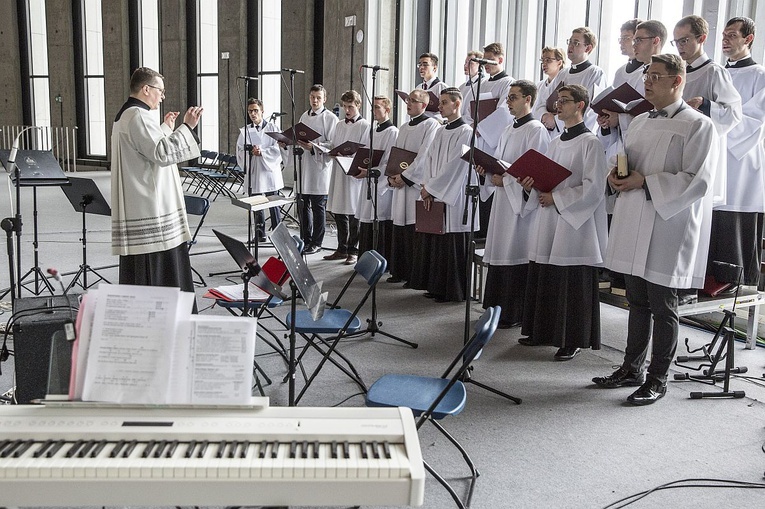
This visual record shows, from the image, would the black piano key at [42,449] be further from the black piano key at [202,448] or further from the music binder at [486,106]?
the music binder at [486,106]

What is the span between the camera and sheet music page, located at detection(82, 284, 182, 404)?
186cm

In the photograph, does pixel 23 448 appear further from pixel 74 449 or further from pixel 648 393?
pixel 648 393

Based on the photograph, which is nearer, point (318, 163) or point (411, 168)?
point (411, 168)

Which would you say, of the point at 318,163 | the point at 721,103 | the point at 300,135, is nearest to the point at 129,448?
the point at 721,103

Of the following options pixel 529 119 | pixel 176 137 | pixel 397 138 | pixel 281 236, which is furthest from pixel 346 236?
pixel 281 236

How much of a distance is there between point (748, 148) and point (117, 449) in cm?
464

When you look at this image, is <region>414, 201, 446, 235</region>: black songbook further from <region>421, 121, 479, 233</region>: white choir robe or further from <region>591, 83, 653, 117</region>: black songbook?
<region>591, 83, 653, 117</region>: black songbook

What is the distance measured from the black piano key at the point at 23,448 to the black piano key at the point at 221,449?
1.53ft

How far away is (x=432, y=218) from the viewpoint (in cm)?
627

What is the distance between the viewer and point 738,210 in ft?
16.7

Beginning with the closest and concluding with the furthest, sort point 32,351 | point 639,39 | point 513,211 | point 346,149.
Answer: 1. point 32,351
2. point 639,39
3. point 513,211
4. point 346,149

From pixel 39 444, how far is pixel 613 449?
2.67 m

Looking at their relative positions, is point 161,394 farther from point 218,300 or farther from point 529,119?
point 529,119

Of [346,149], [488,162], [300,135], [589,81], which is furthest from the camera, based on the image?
[300,135]
